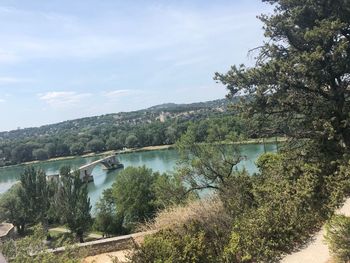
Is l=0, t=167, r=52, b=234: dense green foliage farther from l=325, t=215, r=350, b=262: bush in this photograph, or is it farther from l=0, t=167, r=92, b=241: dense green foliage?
l=325, t=215, r=350, b=262: bush

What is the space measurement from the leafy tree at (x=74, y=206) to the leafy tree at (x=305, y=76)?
23.8 metres

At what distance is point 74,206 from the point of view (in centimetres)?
3328

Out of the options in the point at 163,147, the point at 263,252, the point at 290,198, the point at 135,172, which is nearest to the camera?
the point at 263,252

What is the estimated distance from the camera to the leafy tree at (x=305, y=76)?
10.6m

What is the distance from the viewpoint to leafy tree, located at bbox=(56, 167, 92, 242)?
1300 inches

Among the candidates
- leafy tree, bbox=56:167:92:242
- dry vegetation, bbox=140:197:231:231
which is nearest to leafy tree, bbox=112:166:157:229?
leafy tree, bbox=56:167:92:242

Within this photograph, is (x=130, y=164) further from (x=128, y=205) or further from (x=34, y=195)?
(x=128, y=205)

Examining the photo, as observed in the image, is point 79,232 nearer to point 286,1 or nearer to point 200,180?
point 200,180

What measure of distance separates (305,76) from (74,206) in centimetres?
2586

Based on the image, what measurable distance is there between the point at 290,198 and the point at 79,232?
26.2m

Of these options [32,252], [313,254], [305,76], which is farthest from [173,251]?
[305,76]

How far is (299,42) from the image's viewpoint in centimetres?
1148

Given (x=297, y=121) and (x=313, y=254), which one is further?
(x=297, y=121)

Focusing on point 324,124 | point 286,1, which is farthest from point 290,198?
point 286,1
